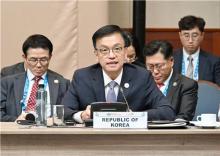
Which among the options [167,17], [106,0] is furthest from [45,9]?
[167,17]

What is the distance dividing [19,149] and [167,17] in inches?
175

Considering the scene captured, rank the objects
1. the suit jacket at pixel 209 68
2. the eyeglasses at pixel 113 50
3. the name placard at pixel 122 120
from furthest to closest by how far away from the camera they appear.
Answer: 1. the suit jacket at pixel 209 68
2. the eyeglasses at pixel 113 50
3. the name placard at pixel 122 120

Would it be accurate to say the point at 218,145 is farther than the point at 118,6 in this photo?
No

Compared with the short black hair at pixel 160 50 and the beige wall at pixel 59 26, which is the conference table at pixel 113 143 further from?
the beige wall at pixel 59 26

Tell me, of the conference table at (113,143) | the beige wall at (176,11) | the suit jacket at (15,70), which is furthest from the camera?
the beige wall at (176,11)

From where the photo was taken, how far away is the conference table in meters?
2.74

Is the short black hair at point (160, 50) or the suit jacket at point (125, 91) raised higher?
the short black hair at point (160, 50)

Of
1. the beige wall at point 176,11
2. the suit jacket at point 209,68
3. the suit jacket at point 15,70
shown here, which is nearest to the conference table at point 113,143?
the suit jacket at point 15,70

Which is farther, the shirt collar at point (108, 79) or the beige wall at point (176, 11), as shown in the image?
the beige wall at point (176, 11)

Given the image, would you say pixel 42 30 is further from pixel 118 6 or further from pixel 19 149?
pixel 19 149

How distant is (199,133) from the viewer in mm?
2746

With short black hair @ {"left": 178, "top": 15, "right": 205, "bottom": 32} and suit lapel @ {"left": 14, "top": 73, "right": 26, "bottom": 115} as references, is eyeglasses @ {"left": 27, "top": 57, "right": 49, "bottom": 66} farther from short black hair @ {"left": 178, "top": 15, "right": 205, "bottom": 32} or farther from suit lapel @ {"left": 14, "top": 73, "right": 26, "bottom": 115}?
short black hair @ {"left": 178, "top": 15, "right": 205, "bottom": 32}

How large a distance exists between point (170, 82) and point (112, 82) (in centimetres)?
78

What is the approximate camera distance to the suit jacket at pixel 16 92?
414 centimetres
